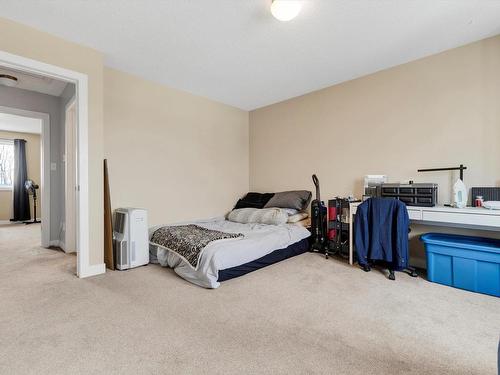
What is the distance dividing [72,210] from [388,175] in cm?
443

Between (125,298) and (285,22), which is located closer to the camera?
(125,298)

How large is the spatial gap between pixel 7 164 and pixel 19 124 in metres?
1.63

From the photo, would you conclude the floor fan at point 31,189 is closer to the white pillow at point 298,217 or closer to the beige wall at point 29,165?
the beige wall at point 29,165

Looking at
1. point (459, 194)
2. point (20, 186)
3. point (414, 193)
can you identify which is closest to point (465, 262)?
point (459, 194)

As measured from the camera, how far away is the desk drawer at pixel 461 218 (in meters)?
2.21

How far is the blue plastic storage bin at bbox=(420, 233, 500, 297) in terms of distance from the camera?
2.22m

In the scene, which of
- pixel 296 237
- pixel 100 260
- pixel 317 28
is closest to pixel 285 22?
pixel 317 28

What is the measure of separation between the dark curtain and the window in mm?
264

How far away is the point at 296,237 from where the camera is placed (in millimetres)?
3418

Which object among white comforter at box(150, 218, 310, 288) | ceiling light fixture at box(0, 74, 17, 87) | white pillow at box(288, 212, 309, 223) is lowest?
white comforter at box(150, 218, 310, 288)

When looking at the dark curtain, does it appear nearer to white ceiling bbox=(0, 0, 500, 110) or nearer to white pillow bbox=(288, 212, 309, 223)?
white ceiling bbox=(0, 0, 500, 110)

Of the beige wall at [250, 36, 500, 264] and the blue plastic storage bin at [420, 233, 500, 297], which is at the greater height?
the beige wall at [250, 36, 500, 264]

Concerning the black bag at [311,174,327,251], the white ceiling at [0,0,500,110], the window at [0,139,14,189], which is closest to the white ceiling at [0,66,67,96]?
the white ceiling at [0,0,500,110]

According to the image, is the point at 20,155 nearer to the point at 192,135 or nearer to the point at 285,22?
the point at 192,135
